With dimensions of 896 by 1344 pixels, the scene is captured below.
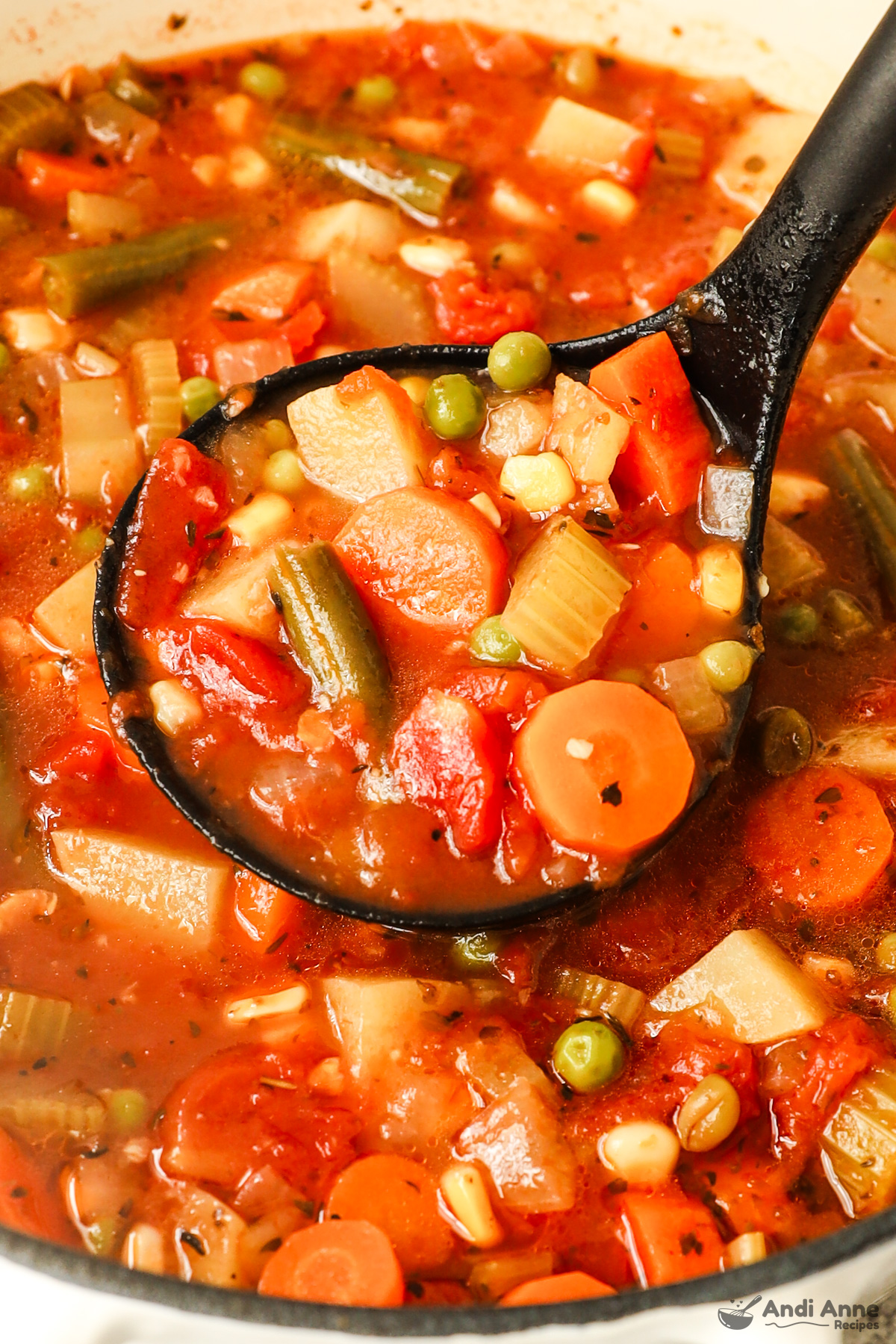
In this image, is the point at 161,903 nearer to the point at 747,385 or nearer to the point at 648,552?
the point at 648,552

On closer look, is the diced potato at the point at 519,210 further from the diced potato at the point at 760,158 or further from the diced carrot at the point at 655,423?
the diced carrot at the point at 655,423

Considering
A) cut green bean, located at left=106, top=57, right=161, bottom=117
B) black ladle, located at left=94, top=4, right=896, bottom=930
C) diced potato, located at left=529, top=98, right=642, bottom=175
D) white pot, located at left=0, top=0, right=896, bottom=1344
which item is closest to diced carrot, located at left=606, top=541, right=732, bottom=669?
black ladle, located at left=94, top=4, right=896, bottom=930

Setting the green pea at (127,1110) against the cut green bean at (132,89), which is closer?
the green pea at (127,1110)

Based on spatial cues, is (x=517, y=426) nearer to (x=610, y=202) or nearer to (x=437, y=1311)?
(x=610, y=202)

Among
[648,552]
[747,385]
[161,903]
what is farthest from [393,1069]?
[747,385]

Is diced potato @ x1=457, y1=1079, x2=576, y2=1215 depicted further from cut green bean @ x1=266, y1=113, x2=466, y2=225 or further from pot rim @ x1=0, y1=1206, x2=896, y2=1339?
cut green bean @ x1=266, y1=113, x2=466, y2=225

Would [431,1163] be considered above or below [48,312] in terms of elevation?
below

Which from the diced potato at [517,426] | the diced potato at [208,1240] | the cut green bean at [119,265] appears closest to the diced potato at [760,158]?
the diced potato at [517,426]
